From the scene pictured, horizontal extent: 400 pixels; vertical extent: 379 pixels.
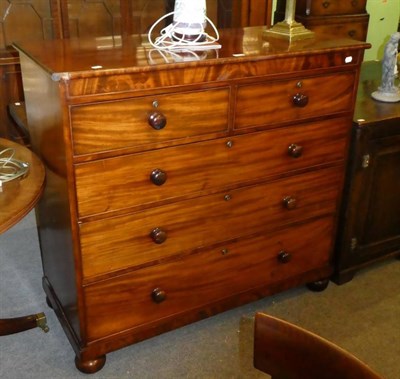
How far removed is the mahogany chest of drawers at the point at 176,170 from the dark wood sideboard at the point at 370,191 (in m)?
0.10

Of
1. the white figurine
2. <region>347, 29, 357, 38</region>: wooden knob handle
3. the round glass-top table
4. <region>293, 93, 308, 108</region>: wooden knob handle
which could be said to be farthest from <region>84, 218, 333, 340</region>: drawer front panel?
<region>347, 29, 357, 38</region>: wooden knob handle

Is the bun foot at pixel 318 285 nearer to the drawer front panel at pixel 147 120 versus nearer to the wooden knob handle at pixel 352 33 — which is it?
the drawer front panel at pixel 147 120

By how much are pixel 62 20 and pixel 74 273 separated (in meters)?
2.14

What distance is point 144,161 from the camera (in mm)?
1610

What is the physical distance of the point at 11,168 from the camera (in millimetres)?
1576

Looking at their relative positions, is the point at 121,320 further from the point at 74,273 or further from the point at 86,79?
the point at 86,79

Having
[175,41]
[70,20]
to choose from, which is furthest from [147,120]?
[70,20]

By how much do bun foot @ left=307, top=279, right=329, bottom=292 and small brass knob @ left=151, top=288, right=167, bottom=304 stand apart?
78cm

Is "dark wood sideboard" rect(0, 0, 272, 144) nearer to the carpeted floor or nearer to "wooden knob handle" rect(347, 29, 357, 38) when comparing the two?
"wooden knob handle" rect(347, 29, 357, 38)

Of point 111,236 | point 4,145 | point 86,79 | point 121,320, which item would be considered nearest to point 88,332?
point 121,320

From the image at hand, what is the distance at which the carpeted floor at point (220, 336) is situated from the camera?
6.11 feet

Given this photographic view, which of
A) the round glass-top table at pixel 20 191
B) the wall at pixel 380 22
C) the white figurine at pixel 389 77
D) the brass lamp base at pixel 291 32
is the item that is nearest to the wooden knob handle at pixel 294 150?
the brass lamp base at pixel 291 32

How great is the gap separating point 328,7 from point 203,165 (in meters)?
2.25

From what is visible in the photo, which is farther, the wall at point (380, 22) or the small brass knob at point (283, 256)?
the wall at point (380, 22)
